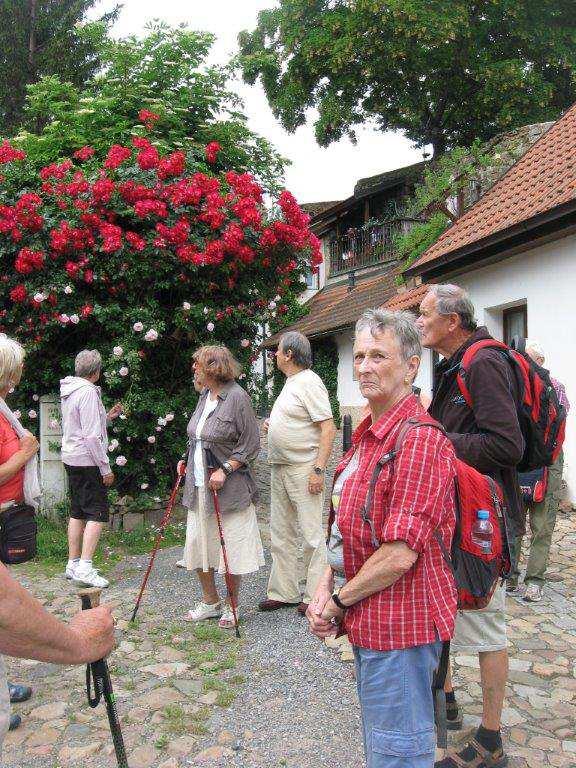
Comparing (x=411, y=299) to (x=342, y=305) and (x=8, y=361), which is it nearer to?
(x=342, y=305)

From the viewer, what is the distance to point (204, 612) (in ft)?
15.7

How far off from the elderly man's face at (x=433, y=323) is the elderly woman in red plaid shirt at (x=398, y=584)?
0.88 metres

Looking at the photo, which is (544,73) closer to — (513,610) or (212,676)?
(513,610)

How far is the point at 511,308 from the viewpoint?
380 inches

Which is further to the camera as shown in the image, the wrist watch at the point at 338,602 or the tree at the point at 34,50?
the tree at the point at 34,50

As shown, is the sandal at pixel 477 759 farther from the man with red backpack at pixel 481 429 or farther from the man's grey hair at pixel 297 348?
the man's grey hair at pixel 297 348

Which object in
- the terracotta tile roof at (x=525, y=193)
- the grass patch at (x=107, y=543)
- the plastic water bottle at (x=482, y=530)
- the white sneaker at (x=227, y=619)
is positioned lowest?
the grass patch at (x=107, y=543)

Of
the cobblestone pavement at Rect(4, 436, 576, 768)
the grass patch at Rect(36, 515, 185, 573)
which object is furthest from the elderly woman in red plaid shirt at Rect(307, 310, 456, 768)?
the grass patch at Rect(36, 515, 185, 573)

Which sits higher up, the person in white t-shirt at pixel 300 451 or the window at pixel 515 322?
the window at pixel 515 322

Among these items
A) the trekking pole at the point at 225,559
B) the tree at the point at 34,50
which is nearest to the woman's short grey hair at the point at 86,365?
the trekking pole at the point at 225,559

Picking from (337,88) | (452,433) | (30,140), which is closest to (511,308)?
(30,140)

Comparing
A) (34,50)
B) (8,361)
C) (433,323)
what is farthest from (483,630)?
(34,50)

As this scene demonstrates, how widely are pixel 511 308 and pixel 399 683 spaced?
839 centimetres

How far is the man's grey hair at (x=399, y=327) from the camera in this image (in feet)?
7.34
